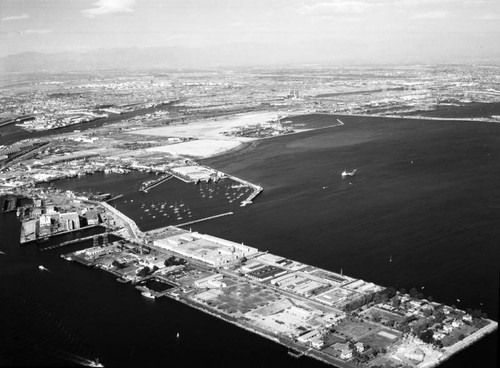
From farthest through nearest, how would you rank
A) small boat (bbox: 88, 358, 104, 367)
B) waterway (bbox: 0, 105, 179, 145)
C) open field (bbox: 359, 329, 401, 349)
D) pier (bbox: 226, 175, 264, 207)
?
waterway (bbox: 0, 105, 179, 145) → pier (bbox: 226, 175, 264, 207) → open field (bbox: 359, 329, 401, 349) → small boat (bbox: 88, 358, 104, 367)

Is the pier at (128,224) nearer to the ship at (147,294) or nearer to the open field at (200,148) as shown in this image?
the ship at (147,294)

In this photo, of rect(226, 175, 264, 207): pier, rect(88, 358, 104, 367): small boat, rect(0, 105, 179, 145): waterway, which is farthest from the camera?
rect(0, 105, 179, 145): waterway

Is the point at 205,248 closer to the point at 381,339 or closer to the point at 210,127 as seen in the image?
the point at 381,339

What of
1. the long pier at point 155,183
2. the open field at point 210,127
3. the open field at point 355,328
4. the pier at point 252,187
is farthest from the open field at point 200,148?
the open field at point 355,328

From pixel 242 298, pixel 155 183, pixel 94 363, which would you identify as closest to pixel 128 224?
pixel 155 183

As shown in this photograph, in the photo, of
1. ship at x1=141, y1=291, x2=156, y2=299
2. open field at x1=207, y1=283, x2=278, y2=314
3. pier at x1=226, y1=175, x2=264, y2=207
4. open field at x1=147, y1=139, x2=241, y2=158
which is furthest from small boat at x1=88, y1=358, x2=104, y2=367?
open field at x1=147, y1=139, x2=241, y2=158

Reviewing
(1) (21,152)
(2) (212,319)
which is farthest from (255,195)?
(1) (21,152)

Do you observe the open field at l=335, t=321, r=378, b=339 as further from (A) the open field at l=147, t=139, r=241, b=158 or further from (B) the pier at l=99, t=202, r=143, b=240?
(A) the open field at l=147, t=139, r=241, b=158

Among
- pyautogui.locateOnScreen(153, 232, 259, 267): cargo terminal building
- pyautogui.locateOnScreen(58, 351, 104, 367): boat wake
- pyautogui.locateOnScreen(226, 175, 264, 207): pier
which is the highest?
pyautogui.locateOnScreen(226, 175, 264, 207): pier
